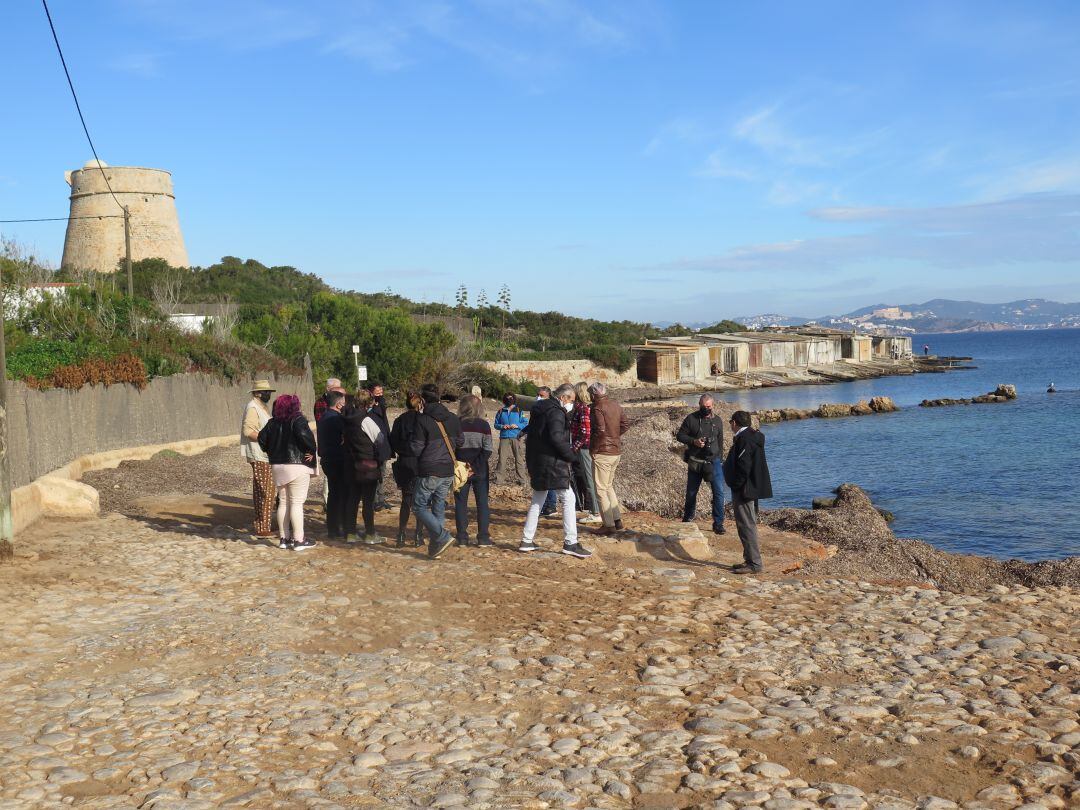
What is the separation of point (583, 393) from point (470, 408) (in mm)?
1399

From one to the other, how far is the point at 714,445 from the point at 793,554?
2100mm

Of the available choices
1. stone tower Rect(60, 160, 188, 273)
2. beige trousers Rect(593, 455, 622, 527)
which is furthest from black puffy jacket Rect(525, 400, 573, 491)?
stone tower Rect(60, 160, 188, 273)

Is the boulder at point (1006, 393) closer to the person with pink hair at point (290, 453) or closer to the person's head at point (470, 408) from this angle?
the person's head at point (470, 408)

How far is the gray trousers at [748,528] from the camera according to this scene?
35.7ft

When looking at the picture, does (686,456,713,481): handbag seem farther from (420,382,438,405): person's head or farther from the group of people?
(420,382,438,405): person's head

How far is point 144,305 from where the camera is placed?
84.6 feet

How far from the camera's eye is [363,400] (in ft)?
38.3

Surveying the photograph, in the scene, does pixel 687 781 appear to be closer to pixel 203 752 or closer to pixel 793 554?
pixel 203 752

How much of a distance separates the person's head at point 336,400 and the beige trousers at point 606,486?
10.2 feet

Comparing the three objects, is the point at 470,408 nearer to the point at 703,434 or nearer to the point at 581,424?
the point at 581,424

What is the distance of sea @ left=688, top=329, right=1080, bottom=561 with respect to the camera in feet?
70.3

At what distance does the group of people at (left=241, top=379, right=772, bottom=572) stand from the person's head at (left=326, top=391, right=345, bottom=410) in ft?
0.05

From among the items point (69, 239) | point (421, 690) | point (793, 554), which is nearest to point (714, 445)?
point (793, 554)

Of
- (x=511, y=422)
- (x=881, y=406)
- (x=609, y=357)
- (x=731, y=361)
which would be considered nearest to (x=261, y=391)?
(x=511, y=422)
